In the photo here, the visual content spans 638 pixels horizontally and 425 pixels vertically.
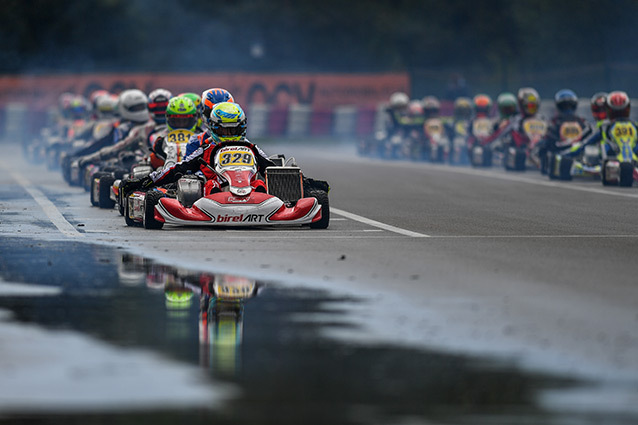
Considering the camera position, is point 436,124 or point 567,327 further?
point 436,124

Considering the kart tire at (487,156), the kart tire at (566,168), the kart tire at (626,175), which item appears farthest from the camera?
the kart tire at (487,156)

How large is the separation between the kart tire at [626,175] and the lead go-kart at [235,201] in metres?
9.27

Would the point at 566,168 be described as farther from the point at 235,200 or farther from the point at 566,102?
the point at 235,200

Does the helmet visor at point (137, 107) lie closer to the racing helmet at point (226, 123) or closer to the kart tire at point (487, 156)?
the racing helmet at point (226, 123)

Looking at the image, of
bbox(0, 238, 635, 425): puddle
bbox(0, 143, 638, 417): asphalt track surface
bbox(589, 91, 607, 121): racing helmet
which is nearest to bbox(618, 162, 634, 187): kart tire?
bbox(0, 143, 638, 417): asphalt track surface

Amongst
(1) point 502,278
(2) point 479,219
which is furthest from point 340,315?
(2) point 479,219

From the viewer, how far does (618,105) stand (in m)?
24.1

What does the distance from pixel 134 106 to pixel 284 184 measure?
6.90 metres

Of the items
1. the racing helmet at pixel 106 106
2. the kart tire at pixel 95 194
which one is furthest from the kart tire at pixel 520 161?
the kart tire at pixel 95 194

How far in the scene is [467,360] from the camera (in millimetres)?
7027

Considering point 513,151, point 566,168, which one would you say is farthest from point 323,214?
point 513,151

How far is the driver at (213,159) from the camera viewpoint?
14.9 meters

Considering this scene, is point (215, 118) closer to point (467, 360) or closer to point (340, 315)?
point (340, 315)

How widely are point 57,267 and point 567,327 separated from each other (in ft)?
14.0
